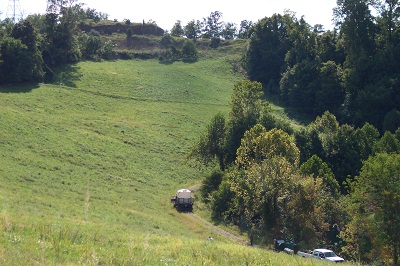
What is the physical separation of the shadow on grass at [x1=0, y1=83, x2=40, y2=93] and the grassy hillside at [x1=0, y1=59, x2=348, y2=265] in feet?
0.83

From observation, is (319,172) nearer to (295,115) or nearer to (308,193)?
(308,193)

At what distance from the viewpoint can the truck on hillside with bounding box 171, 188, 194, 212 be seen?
40359 mm

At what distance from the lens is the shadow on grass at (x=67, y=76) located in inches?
2830

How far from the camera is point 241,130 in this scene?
154ft

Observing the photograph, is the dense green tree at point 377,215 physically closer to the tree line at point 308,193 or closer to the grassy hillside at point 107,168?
the tree line at point 308,193


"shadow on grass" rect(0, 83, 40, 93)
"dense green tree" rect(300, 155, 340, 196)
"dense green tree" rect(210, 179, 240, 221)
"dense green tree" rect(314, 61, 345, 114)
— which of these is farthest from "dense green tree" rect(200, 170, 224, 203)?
"shadow on grass" rect(0, 83, 40, 93)

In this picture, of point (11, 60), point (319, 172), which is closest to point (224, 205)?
point (319, 172)

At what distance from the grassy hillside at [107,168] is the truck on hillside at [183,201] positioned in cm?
102

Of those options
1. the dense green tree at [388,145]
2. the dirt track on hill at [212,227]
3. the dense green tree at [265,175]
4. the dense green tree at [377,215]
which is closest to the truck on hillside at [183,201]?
the dirt track on hill at [212,227]

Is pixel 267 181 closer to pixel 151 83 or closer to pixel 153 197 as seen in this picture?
pixel 153 197

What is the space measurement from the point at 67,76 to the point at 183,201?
42.4 meters

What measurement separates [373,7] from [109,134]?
41.8m

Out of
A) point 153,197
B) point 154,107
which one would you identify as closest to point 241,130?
point 153,197

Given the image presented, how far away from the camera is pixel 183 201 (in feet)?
133
